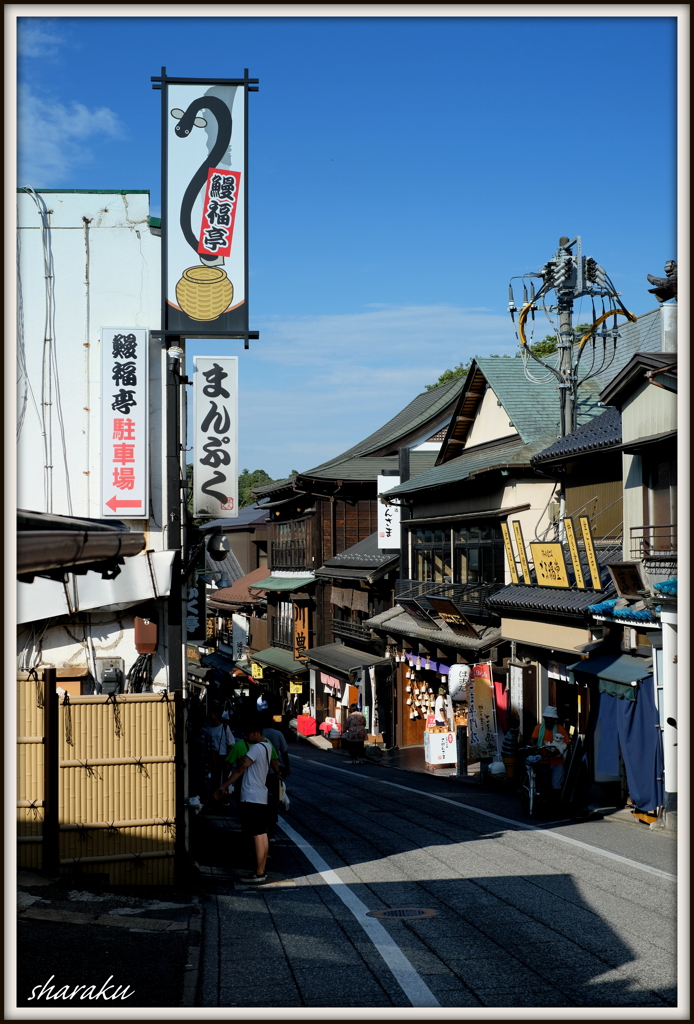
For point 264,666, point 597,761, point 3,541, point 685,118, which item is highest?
point 685,118

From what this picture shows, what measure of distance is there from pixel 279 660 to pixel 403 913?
137ft

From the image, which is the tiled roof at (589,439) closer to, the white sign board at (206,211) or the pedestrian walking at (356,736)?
the white sign board at (206,211)

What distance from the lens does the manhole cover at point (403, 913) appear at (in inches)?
380

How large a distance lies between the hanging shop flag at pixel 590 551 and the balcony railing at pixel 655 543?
936 mm

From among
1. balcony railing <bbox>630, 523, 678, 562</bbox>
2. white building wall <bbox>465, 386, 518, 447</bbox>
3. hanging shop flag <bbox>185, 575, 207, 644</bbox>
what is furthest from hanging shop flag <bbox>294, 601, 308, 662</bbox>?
balcony railing <bbox>630, 523, 678, 562</bbox>

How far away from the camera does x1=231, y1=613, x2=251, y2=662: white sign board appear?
63.3 meters

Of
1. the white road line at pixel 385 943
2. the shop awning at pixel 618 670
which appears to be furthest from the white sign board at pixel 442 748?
the white road line at pixel 385 943

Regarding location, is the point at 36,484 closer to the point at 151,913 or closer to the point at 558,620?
the point at 151,913

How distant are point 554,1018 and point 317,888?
6141 mm

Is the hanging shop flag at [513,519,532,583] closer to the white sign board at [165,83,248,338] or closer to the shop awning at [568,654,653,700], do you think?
the shop awning at [568,654,653,700]

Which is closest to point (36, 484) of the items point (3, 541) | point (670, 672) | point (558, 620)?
point (3, 541)

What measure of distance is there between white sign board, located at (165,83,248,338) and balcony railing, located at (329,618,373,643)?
26.4m

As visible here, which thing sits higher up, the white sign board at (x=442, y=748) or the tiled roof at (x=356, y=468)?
the tiled roof at (x=356, y=468)

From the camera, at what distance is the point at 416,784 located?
22453mm
